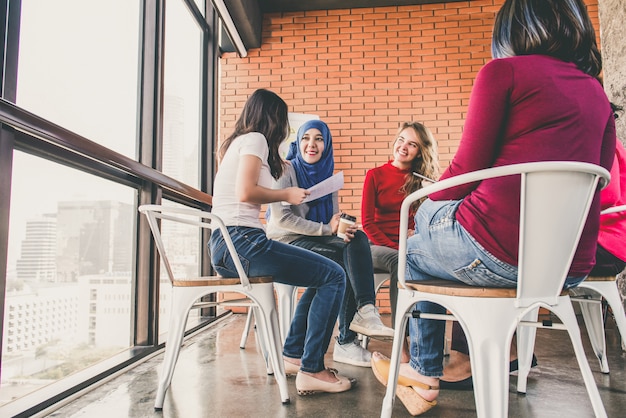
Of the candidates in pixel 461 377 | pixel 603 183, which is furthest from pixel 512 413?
pixel 603 183

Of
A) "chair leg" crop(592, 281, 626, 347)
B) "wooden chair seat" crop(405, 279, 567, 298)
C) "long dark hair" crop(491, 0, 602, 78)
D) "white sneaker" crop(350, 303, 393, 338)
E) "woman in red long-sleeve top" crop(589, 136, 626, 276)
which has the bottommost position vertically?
"white sneaker" crop(350, 303, 393, 338)

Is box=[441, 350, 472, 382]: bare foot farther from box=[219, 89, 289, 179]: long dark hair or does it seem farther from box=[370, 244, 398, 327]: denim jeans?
box=[219, 89, 289, 179]: long dark hair

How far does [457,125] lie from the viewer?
4.52 meters

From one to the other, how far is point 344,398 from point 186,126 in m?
2.67

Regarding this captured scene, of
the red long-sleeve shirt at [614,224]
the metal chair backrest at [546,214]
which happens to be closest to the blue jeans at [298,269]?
the metal chair backrest at [546,214]

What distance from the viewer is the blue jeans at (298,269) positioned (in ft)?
5.24

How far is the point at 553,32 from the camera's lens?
1.11 metres

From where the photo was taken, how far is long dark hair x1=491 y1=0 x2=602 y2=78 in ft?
3.66

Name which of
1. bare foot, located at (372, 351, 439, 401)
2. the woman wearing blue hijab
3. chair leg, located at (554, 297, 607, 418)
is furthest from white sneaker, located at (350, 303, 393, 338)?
chair leg, located at (554, 297, 607, 418)

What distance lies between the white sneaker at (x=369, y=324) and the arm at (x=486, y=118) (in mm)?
1001

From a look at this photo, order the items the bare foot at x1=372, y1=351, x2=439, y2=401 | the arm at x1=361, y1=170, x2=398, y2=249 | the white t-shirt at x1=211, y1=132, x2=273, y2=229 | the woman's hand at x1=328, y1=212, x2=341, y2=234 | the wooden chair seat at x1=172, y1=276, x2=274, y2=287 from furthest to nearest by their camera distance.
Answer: the arm at x1=361, y1=170, x2=398, y2=249 < the woman's hand at x1=328, y1=212, x2=341, y2=234 < the white t-shirt at x1=211, y1=132, x2=273, y2=229 < the wooden chair seat at x1=172, y1=276, x2=274, y2=287 < the bare foot at x1=372, y1=351, x2=439, y2=401

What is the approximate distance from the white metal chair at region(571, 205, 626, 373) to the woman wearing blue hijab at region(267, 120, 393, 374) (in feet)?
2.65

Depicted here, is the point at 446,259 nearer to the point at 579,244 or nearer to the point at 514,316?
the point at 514,316

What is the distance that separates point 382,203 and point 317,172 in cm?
49
